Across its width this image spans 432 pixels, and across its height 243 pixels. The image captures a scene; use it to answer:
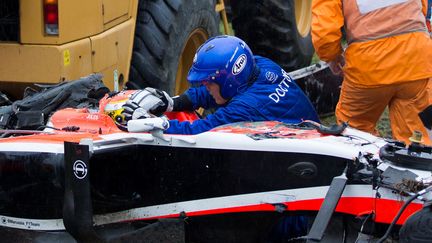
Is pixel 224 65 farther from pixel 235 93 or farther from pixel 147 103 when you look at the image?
pixel 147 103

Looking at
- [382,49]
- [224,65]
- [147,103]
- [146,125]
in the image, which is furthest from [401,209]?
[382,49]

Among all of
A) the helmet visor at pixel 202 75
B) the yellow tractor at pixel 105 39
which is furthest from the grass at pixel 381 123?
the helmet visor at pixel 202 75

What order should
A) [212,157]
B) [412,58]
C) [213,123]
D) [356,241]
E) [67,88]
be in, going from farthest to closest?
[412,58] → [67,88] → [213,123] → [212,157] → [356,241]

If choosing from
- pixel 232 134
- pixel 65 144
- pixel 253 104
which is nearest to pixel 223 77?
pixel 253 104

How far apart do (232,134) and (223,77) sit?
708 mm

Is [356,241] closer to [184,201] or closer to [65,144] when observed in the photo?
[184,201]

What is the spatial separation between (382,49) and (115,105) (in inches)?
70.2

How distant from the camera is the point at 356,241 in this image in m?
3.30

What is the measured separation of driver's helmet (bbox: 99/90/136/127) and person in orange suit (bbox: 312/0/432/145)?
147 centimetres

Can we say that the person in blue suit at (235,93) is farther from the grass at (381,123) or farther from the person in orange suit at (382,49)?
the grass at (381,123)

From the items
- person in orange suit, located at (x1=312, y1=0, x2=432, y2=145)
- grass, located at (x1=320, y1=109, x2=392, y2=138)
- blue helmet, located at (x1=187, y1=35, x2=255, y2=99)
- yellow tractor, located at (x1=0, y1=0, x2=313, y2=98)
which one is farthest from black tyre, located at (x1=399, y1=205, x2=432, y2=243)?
grass, located at (x1=320, y1=109, x2=392, y2=138)

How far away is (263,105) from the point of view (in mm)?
4133

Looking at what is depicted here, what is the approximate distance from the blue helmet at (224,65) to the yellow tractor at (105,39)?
38.1 inches

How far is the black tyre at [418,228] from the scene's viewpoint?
3.01 metres
